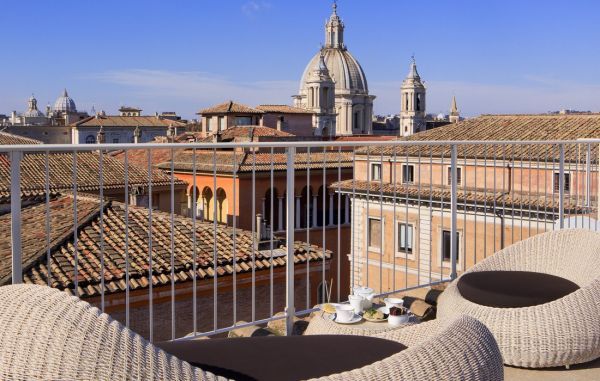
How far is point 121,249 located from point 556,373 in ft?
26.1

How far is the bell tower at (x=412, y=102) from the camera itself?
105625 mm

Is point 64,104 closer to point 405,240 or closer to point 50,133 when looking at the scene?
point 50,133

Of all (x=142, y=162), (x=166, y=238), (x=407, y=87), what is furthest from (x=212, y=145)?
(x=407, y=87)

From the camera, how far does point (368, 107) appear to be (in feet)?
356

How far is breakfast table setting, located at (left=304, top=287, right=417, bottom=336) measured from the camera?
11.1ft

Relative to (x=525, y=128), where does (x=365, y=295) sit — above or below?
below

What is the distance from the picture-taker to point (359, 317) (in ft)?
11.7

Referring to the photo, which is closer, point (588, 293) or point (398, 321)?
point (398, 321)

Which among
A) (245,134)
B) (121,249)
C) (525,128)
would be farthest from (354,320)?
(245,134)

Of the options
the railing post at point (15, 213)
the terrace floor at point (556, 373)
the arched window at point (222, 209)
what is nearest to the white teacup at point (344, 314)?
the terrace floor at point (556, 373)

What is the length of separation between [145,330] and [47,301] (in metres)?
7.80

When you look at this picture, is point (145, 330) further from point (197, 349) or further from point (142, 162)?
point (142, 162)

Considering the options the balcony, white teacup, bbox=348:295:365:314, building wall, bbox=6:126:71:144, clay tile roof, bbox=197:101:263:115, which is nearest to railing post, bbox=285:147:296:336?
the balcony

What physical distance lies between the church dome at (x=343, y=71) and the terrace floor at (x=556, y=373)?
337ft
